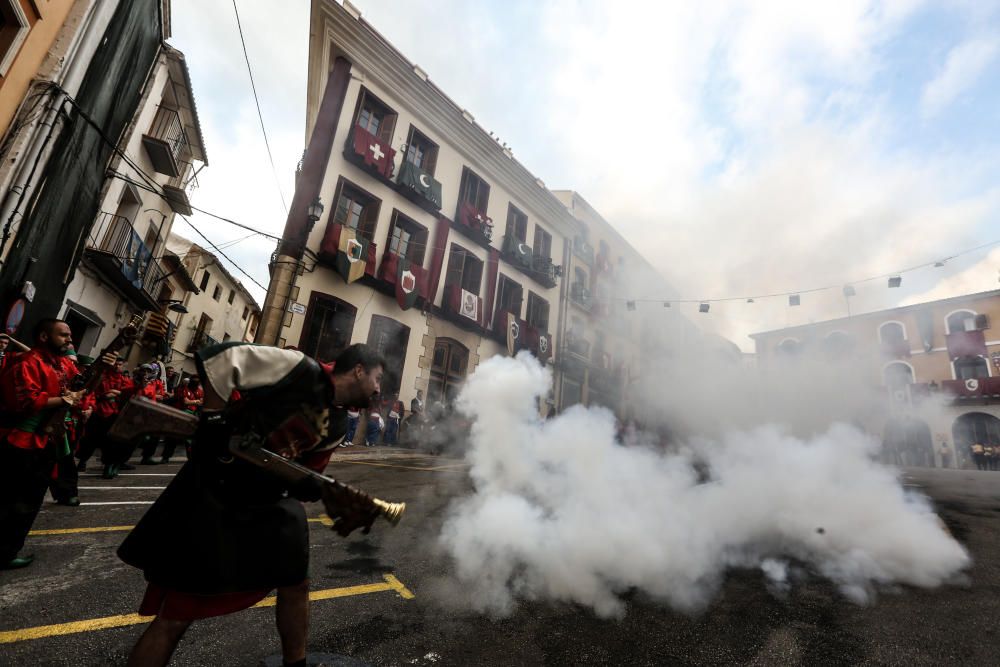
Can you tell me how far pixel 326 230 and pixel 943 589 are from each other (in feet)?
44.5

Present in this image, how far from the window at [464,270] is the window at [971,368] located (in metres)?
28.5

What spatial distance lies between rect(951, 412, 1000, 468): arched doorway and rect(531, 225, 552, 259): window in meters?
24.1

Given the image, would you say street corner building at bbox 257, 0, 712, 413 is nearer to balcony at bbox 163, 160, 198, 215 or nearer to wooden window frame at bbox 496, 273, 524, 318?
wooden window frame at bbox 496, 273, 524, 318

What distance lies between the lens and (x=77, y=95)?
25.3 feet

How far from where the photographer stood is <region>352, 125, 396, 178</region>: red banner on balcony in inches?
515

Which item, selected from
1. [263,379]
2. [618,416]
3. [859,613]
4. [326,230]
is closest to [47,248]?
[326,230]

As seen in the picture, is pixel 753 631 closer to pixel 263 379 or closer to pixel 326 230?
pixel 263 379

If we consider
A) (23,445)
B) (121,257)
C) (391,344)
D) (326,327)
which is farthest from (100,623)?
(121,257)

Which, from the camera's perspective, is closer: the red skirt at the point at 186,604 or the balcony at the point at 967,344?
the red skirt at the point at 186,604

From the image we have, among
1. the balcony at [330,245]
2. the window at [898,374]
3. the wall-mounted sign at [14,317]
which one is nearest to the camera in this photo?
the wall-mounted sign at [14,317]

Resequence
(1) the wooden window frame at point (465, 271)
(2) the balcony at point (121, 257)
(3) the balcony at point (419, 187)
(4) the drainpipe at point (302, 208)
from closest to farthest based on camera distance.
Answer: (2) the balcony at point (121, 257), (4) the drainpipe at point (302, 208), (3) the balcony at point (419, 187), (1) the wooden window frame at point (465, 271)

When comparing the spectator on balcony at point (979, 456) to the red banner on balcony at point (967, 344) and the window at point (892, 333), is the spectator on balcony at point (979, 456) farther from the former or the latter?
the window at point (892, 333)


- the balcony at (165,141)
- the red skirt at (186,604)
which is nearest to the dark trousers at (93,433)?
the red skirt at (186,604)

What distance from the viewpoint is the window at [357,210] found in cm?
1304
